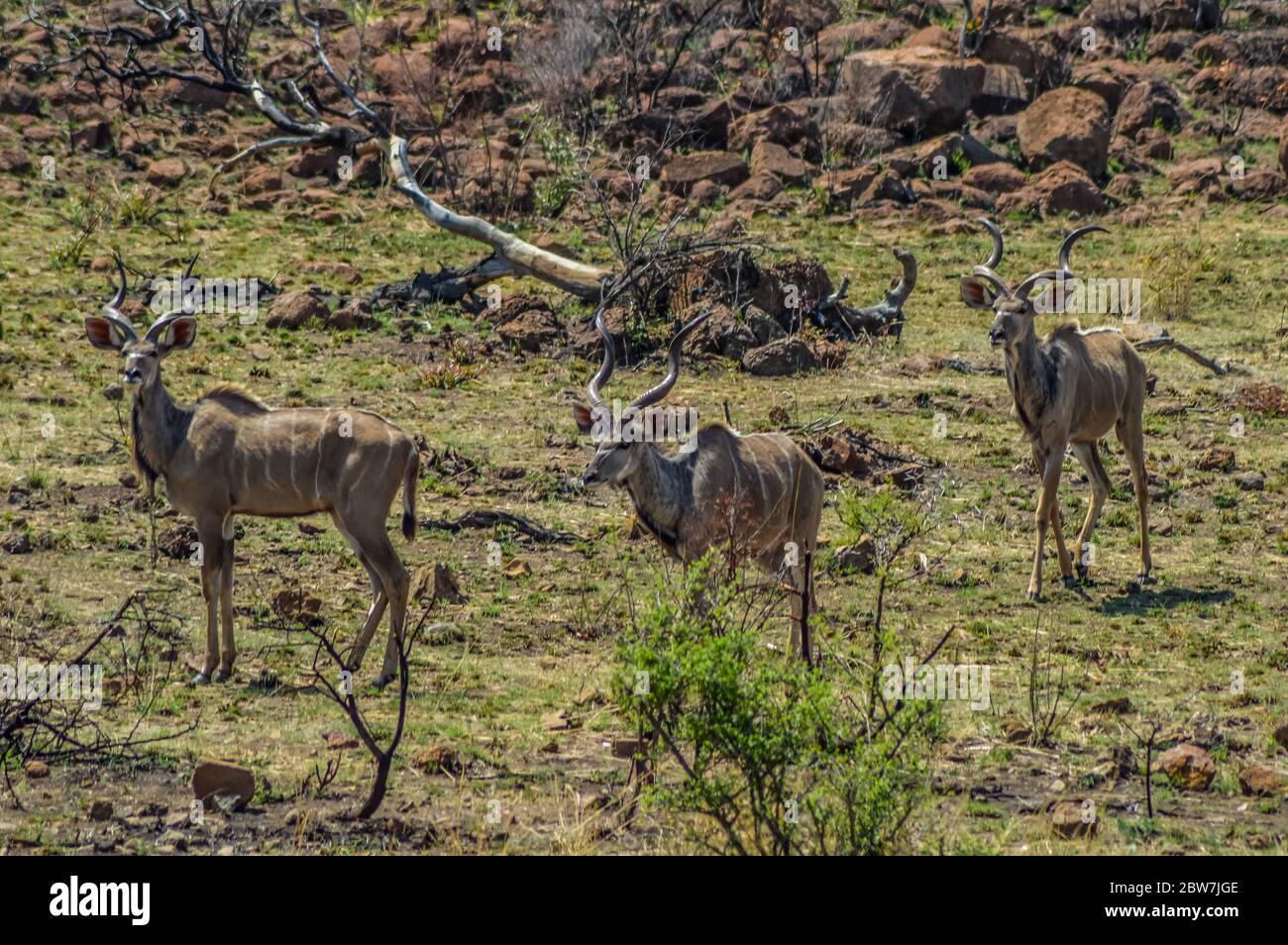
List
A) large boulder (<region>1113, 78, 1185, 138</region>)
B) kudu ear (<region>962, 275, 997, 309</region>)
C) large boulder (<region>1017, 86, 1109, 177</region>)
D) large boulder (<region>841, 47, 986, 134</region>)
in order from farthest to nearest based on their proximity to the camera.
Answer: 1. large boulder (<region>1113, 78, 1185, 138</region>)
2. large boulder (<region>841, 47, 986, 134</region>)
3. large boulder (<region>1017, 86, 1109, 177</region>)
4. kudu ear (<region>962, 275, 997, 309</region>)

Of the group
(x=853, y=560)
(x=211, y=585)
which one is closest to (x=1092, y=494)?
(x=853, y=560)

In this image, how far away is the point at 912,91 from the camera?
21.8 metres

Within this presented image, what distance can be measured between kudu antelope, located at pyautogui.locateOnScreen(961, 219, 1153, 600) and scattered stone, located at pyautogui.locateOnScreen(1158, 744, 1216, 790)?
300 centimetres

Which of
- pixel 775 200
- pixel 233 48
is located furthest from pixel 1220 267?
pixel 233 48

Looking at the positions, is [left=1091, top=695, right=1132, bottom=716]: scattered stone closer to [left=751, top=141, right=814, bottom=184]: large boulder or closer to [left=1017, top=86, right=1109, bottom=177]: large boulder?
[left=751, top=141, right=814, bottom=184]: large boulder

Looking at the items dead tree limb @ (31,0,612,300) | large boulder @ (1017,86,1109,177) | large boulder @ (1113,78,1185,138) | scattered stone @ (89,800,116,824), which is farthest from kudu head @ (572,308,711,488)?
large boulder @ (1113,78,1185,138)

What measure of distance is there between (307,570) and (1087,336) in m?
5.24

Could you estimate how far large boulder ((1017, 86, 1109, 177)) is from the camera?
20672mm

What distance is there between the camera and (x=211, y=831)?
661 cm

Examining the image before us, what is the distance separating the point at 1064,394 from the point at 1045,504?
0.74 m

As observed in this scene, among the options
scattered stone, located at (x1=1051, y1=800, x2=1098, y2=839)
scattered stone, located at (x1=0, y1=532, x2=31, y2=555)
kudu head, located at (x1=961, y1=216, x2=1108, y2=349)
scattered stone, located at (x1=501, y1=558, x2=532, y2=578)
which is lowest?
scattered stone, located at (x1=1051, y1=800, x2=1098, y2=839)

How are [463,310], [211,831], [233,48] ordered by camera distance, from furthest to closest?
[233,48] < [463,310] < [211,831]

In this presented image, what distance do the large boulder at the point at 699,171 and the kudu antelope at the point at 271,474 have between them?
38.3ft
